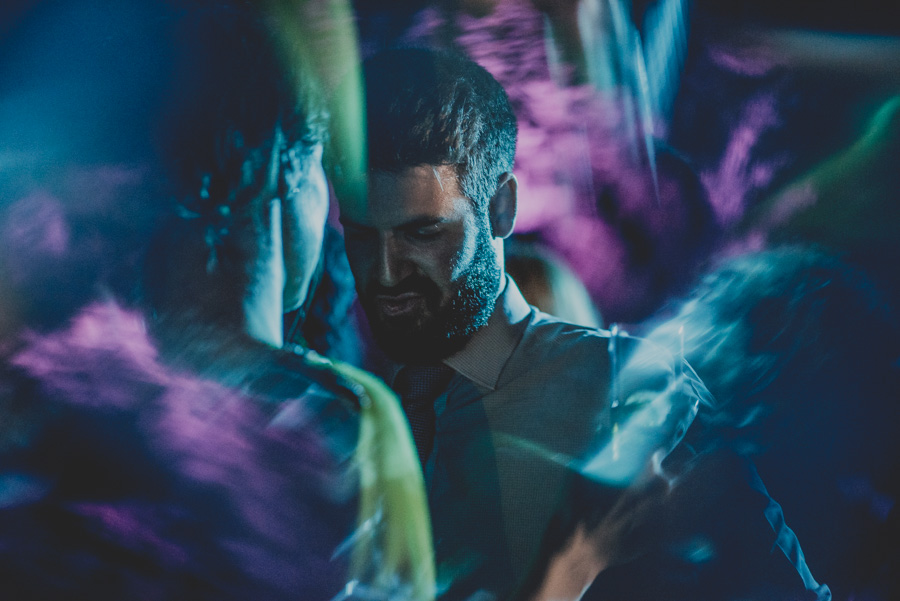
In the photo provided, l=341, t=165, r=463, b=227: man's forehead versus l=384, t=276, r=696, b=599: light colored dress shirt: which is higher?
l=341, t=165, r=463, b=227: man's forehead

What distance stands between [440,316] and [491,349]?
119 millimetres

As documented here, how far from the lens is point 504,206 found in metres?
1.36

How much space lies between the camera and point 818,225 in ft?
4.68

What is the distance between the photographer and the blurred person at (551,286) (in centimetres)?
141

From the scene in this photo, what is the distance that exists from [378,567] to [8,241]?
0.92m

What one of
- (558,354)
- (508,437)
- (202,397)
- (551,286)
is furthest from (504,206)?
(202,397)

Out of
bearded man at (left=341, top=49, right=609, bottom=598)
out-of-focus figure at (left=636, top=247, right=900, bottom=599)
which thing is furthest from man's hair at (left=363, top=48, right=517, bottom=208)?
out-of-focus figure at (left=636, top=247, right=900, bottom=599)

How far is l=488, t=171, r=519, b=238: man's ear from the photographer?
1338 mm

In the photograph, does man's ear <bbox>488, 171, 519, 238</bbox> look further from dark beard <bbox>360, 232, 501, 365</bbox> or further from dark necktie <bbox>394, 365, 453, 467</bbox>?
dark necktie <bbox>394, 365, 453, 467</bbox>

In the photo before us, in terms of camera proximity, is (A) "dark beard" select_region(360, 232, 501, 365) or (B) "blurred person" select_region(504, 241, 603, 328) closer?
(A) "dark beard" select_region(360, 232, 501, 365)

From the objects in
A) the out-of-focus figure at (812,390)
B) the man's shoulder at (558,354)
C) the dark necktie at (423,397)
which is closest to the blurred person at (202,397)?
the dark necktie at (423,397)

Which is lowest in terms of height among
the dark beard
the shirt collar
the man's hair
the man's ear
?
the shirt collar

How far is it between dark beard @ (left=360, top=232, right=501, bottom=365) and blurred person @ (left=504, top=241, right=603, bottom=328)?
92mm

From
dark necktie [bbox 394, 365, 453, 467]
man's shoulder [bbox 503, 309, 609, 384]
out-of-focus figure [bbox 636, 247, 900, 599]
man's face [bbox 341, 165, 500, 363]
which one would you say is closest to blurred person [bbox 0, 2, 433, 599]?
dark necktie [bbox 394, 365, 453, 467]
